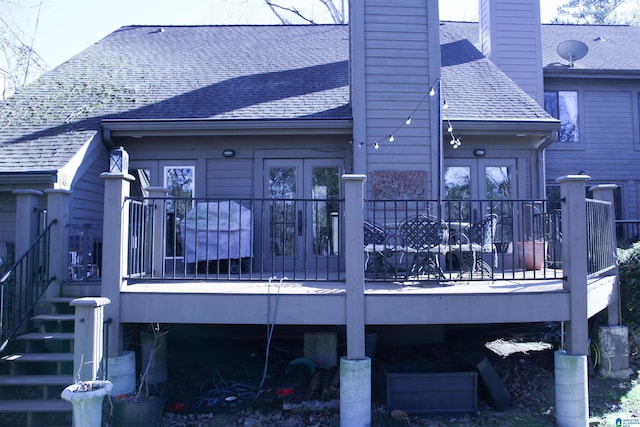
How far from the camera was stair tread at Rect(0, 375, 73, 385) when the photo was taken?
4737 mm

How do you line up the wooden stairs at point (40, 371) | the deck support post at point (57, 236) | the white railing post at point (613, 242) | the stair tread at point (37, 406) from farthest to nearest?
the white railing post at point (613, 242) < the deck support post at point (57, 236) < the wooden stairs at point (40, 371) < the stair tread at point (37, 406)

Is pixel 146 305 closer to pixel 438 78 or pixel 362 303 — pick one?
pixel 362 303

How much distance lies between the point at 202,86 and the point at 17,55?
10.2 metres

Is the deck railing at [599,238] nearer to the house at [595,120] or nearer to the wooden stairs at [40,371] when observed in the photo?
the house at [595,120]

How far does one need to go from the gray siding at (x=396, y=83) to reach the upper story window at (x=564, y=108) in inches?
199

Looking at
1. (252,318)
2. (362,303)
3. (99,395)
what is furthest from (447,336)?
(99,395)

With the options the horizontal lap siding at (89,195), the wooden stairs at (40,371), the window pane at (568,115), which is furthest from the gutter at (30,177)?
the window pane at (568,115)

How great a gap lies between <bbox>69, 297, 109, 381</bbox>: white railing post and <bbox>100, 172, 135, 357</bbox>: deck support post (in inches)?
17.9

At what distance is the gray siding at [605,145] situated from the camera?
36.8 feet

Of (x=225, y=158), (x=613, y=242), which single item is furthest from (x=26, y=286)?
(x=613, y=242)

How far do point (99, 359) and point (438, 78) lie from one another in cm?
608

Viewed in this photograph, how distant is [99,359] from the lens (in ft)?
14.6

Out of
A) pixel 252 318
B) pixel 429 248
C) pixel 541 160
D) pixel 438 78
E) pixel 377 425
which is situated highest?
pixel 438 78

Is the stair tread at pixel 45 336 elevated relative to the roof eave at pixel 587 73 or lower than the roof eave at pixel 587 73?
lower
